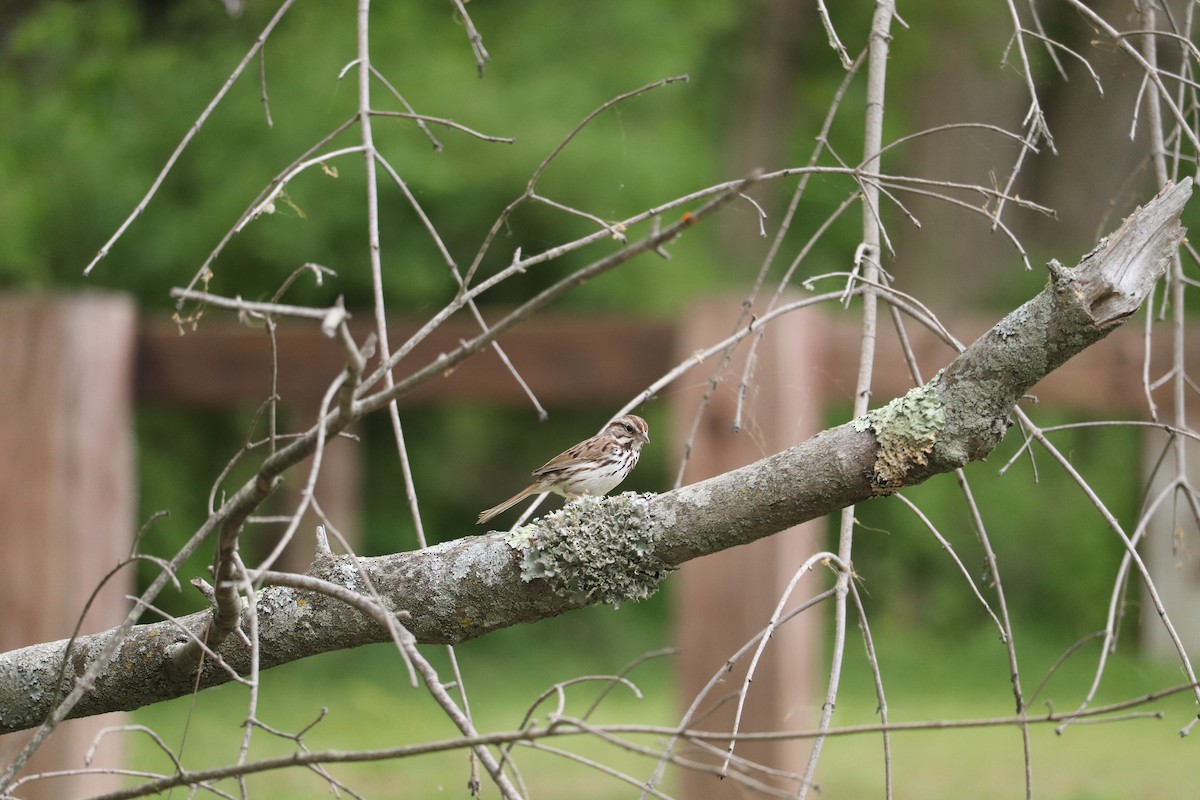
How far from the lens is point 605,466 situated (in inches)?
135

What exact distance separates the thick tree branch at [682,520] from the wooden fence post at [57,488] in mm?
3140

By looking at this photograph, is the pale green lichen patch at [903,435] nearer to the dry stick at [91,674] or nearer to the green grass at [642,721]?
the dry stick at [91,674]

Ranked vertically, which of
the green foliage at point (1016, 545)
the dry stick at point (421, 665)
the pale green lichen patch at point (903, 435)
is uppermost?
the pale green lichen patch at point (903, 435)

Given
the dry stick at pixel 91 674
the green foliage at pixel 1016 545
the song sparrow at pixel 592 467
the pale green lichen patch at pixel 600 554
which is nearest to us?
the dry stick at pixel 91 674

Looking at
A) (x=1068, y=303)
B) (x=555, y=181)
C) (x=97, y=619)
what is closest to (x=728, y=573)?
(x=97, y=619)

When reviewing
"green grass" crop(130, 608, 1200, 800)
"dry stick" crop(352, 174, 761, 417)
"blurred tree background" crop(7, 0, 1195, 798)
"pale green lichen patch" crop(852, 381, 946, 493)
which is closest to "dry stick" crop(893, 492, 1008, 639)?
"pale green lichen patch" crop(852, 381, 946, 493)

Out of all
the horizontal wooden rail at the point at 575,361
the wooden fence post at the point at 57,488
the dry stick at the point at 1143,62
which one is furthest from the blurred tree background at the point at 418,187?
the dry stick at the point at 1143,62

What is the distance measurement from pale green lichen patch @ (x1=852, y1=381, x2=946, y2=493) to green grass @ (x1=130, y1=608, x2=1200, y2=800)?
12.3ft

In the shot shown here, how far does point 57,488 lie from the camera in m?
5.11

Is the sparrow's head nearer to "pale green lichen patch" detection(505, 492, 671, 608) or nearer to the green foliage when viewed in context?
"pale green lichen patch" detection(505, 492, 671, 608)

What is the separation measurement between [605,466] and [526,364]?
1856mm

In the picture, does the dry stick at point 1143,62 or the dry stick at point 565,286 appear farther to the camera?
the dry stick at point 1143,62

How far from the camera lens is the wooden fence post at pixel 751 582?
15.3ft

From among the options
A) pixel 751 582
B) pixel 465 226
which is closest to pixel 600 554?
pixel 751 582
